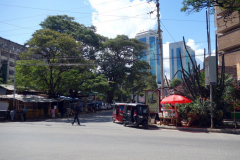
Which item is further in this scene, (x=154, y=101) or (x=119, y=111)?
(x=119, y=111)

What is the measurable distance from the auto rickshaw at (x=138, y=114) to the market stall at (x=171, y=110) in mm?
1574

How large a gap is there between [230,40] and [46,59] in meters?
23.3

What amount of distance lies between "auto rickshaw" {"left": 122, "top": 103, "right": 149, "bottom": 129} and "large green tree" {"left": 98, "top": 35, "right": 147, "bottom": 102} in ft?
88.9

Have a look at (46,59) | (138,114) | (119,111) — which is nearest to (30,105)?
(46,59)

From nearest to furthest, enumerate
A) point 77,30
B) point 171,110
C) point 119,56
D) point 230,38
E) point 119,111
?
point 171,110 → point 119,111 → point 230,38 → point 77,30 → point 119,56

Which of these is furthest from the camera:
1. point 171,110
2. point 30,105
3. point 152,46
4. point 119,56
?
point 152,46

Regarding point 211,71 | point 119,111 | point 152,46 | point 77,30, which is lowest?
point 119,111

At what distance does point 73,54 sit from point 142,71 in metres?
22.3

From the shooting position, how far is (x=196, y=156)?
22.9 feet

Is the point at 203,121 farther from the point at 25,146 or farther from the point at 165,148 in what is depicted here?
the point at 25,146

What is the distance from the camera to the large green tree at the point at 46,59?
25656 mm

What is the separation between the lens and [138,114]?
1619 cm

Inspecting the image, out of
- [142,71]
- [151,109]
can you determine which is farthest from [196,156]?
[142,71]

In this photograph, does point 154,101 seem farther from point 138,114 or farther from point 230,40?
point 230,40
